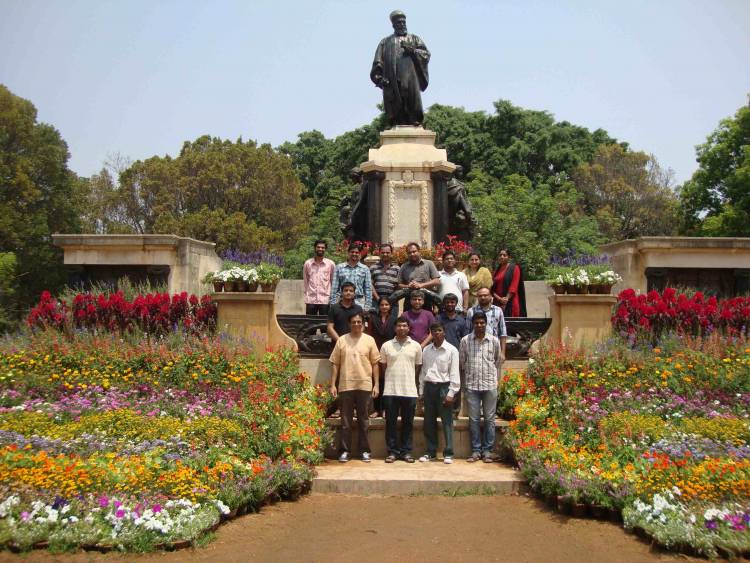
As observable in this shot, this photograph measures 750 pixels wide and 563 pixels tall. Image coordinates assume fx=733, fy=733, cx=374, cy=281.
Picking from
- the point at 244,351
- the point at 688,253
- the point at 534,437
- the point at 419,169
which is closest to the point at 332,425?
the point at 244,351

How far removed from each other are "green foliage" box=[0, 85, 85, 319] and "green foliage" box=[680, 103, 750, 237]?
2497 cm

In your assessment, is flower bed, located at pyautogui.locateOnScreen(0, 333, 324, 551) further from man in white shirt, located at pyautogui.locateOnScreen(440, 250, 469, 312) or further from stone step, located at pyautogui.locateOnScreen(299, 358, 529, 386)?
man in white shirt, located at pyautogui.locateOnScreen(440, 250, 469, 312)

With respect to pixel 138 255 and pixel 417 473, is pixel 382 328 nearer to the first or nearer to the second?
pixel 417 473

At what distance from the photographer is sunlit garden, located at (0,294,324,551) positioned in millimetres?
5098

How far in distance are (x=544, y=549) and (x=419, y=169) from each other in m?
9.55

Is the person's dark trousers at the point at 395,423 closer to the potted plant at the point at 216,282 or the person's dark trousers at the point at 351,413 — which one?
the person's dark trousers at the point at 351,413

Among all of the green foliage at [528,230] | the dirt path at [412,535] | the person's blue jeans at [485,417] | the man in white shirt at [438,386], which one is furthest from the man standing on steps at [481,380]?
the green foliage at [528,230]

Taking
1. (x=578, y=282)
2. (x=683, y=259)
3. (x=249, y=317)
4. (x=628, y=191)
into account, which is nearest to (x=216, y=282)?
(x=249, y=317)

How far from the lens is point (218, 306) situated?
939 centimetres

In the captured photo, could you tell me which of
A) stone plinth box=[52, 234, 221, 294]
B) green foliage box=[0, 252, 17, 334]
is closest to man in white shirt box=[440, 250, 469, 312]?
stone plinth box=[52, 234, 221, 294]

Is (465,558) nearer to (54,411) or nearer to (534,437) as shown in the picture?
(534,437)

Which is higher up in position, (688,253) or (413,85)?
(413,85)

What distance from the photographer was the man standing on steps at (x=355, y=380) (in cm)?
749

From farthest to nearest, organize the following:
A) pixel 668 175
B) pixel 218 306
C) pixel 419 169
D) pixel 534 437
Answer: pixel 668 175, pixel 419 169, pixel 218 306, pixel 534 437
